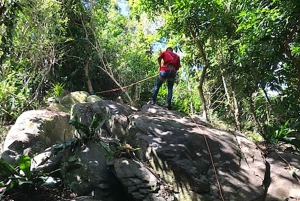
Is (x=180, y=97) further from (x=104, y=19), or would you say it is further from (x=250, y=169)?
(x=250, y=169)

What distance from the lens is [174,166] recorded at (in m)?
5.16

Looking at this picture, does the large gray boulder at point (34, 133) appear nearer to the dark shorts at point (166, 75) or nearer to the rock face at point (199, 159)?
the rock face at point (199, 159)

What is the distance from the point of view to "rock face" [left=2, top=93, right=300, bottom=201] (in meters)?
5.00

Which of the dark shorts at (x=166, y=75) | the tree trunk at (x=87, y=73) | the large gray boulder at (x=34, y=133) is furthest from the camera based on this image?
the tree trunk at (x=87, y=73)

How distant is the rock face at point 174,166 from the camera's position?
5.00 metres

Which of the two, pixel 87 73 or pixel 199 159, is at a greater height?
pixel 87 73

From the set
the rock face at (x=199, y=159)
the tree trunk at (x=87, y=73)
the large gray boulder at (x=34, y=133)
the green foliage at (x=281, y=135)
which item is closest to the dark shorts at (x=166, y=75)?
the rock face at (x=199, y=159)

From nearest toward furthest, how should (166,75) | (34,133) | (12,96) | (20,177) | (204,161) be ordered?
(20,177), (204,161), (166,75), (34,133), (12,96)

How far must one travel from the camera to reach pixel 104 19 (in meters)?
14.6

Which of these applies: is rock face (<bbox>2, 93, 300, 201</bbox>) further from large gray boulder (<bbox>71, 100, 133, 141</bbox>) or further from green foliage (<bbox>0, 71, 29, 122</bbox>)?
green foliage (<bbox>0, 71, 29, 122</bbox>)

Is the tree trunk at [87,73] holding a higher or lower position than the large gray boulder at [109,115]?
higher

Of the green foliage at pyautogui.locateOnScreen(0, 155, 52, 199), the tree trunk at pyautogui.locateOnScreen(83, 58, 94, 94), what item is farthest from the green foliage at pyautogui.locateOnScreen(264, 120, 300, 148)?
the tree trunk at pyautogui.locateOnScreen(83, 58, 94, 94)

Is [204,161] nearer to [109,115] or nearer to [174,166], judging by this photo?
[174,166]

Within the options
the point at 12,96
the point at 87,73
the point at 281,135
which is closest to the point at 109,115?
the point at 12,96
